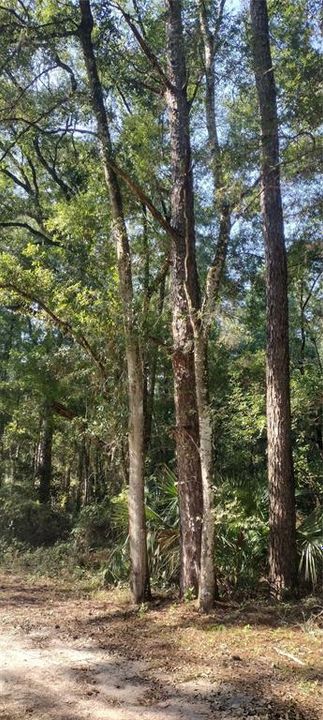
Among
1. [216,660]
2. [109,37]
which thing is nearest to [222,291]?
[109,37]

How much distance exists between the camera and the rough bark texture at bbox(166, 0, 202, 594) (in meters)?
7.38

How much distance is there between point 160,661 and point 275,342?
4.30 m

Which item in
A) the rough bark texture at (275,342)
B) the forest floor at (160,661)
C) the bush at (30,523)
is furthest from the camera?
the bush at (30,523)

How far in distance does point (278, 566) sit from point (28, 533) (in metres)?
7.76

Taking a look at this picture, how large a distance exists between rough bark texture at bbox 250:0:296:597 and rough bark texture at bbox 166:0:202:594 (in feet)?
3.37

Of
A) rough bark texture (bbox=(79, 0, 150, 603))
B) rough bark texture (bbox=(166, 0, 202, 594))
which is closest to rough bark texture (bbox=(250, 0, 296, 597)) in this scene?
rough bark texture (bbox=(166, 0, 202, 594))

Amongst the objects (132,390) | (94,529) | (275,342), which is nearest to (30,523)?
(94,529)

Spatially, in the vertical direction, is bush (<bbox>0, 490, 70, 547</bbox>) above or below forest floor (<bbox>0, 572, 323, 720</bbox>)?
above

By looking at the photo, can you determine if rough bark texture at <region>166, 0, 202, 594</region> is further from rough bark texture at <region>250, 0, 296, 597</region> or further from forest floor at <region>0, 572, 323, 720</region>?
rough bark texture at <region>250, 0, 296, 597</region>

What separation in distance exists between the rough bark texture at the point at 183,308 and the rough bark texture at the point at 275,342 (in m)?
1.03

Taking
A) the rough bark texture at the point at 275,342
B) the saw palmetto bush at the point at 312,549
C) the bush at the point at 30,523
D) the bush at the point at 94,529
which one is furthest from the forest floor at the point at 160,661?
the bush at the point at 30,523

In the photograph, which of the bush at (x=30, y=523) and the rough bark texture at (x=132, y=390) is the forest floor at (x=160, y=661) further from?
the bush at (x=30, y=523)

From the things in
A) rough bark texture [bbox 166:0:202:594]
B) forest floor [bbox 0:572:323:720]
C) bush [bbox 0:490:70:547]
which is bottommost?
forest floor [bbox 0:572:323:720]

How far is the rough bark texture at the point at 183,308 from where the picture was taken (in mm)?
7383
